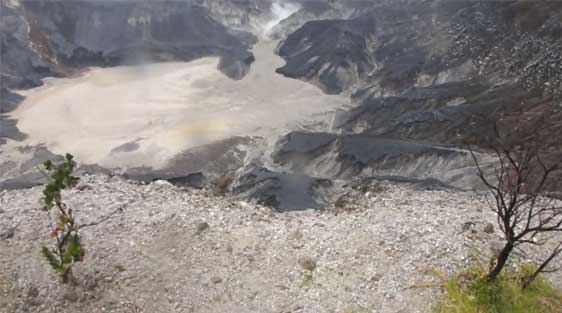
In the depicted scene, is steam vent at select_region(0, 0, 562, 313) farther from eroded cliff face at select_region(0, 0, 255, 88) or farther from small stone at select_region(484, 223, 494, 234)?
eroded cliff face at select_region(0, 0, 255, 88)

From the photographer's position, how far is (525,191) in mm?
25734

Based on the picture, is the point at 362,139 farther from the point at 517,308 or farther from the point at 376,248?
the point at 517,308

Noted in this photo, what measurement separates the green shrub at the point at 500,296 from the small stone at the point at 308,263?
4744 mm

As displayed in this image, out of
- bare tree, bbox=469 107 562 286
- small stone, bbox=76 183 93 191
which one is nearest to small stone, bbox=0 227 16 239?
small stone, bbox=76 183 93 191

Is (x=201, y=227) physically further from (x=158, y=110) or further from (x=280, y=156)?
(x=158, y=110)

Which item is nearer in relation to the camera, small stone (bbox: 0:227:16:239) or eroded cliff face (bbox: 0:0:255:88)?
small stone (bbox: 0:227:16:239)

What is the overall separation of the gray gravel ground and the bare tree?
1.54 metres

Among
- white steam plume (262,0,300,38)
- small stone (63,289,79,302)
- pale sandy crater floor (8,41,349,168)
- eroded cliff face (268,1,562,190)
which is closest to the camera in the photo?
small stone (63,289,79,302)

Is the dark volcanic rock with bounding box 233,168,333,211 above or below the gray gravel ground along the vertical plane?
below

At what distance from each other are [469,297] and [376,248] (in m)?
4.45

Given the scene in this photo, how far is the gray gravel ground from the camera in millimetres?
18203

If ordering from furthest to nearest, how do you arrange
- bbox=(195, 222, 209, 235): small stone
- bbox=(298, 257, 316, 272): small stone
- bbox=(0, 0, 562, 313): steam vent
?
bbox=(195, 222, 209, 235): small stone → bbox=(298, 257, 316, 272): small stone → bbox=(0, 0, 562, 313): steam vent

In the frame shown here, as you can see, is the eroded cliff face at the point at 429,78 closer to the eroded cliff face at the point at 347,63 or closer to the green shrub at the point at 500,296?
the eroded cliff face at the point at 347,63

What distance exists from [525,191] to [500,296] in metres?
11.7
